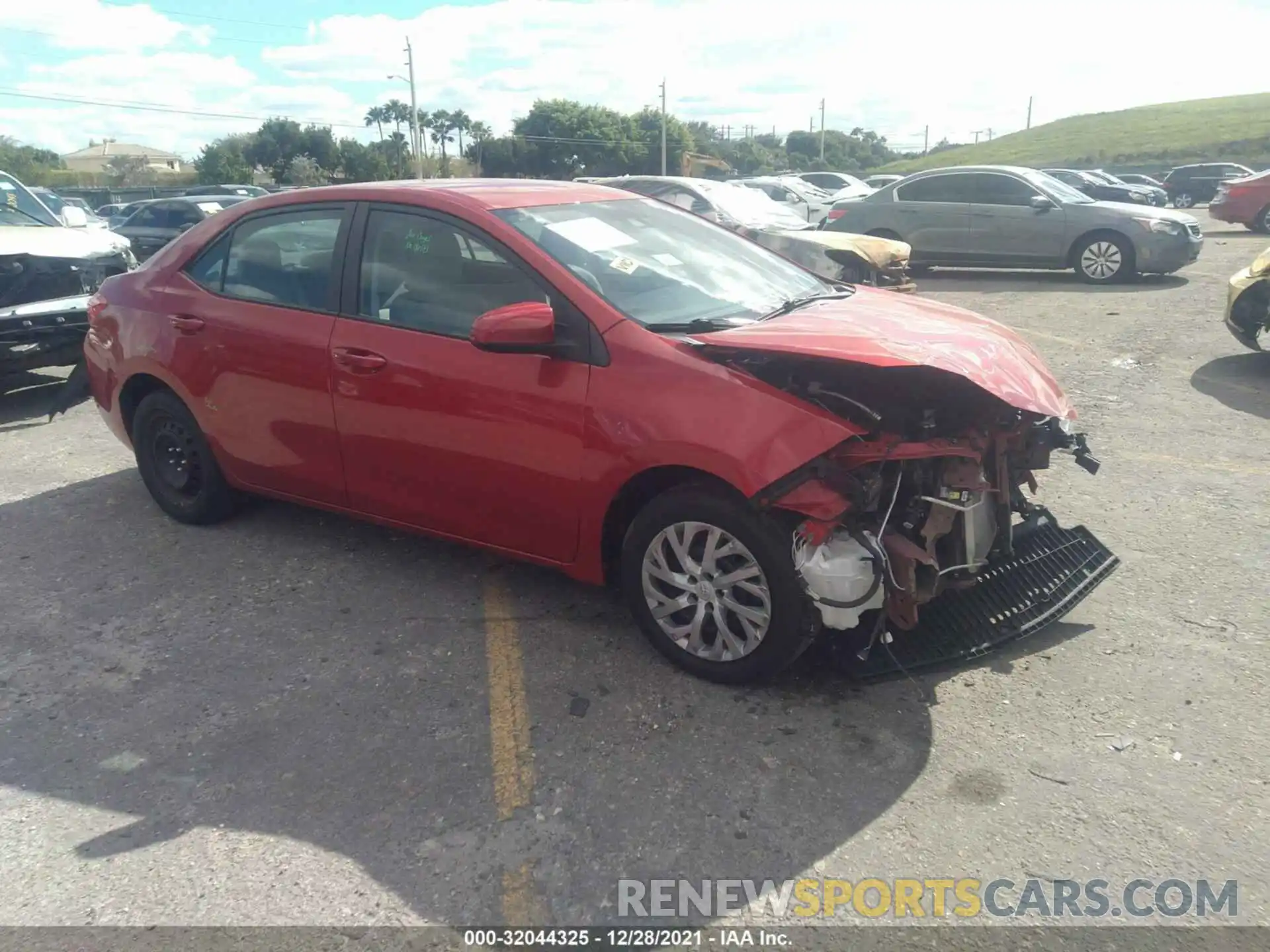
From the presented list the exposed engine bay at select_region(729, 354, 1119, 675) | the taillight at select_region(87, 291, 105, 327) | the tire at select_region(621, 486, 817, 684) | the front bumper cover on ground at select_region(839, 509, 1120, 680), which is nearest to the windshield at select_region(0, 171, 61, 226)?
the taillight at select_region(87, 291, 105, 327)

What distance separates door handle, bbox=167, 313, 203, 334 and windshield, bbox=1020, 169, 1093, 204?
12.0m

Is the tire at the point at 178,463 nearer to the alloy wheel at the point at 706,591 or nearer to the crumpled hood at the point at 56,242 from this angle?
the alloy wheel at the point at 706,591

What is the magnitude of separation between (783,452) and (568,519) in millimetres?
964

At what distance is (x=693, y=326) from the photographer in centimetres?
367

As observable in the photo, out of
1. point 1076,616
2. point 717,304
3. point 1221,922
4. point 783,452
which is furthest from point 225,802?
point 1076,616

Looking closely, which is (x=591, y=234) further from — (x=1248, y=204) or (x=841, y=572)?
(x=1248, y=204)

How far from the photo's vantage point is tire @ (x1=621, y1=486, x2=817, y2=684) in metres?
3.31

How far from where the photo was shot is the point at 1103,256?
13164 mm

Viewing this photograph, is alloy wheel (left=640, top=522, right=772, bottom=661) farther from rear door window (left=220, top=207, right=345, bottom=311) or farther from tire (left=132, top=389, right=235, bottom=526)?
tire (left=132, top=389, right=235, bottom=526)

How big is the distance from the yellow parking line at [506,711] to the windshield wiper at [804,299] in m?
1.65

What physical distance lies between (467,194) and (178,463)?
228cm

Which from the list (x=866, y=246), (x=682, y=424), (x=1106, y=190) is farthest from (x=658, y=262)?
(x=1106, y=190)

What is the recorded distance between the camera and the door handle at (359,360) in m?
4.11

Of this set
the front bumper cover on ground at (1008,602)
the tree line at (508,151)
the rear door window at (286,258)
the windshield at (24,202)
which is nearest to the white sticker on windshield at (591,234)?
the rear door window at (286,258)
